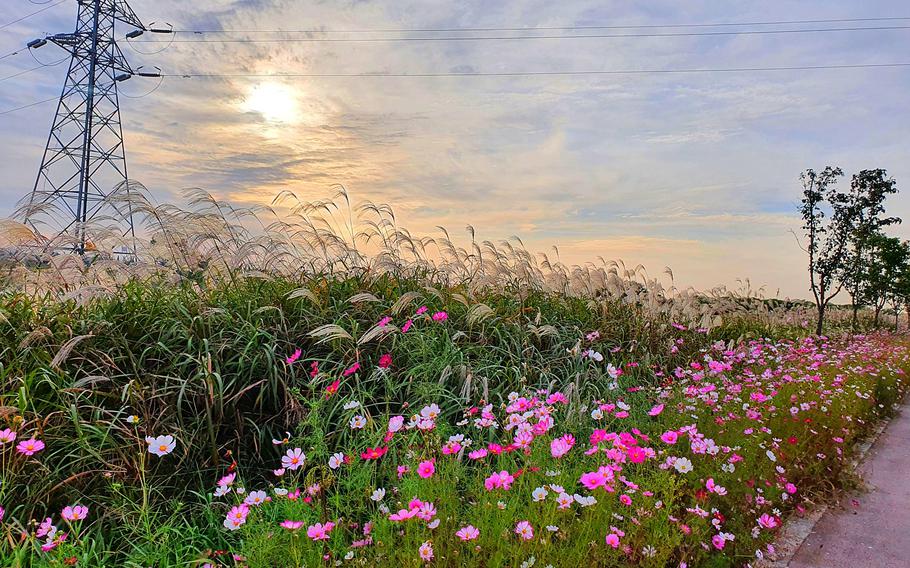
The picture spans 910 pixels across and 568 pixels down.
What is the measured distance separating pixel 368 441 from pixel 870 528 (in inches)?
124

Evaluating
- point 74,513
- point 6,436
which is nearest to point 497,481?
point 74,513

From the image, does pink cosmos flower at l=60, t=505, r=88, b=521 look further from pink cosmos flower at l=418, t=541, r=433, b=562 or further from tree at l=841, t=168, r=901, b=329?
tree at l=841, t=168, r=901, b=329

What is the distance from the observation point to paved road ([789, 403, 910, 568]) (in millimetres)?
3145

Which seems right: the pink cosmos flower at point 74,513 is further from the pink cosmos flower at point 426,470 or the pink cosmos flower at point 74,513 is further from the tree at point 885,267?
the tree at point 885,267

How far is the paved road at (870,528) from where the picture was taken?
3145 mm

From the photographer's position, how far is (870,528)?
356cm

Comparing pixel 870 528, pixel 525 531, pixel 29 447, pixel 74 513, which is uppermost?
pixel 525 531

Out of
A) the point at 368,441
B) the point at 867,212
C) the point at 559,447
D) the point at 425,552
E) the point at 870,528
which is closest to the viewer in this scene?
the point at 425,552

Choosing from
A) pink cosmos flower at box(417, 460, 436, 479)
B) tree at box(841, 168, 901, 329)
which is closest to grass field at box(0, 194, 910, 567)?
pink cosmos flower at box(417, 460, 436, 479)

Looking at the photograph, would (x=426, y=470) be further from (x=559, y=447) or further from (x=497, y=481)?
(x=559, y=447)

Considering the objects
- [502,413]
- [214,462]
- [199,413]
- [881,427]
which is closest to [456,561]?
[502,413]

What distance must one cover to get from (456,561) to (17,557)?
1.72 metres

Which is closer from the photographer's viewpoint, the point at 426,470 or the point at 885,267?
the point at 426,470

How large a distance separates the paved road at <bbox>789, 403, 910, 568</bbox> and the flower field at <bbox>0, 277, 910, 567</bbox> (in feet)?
0.65
